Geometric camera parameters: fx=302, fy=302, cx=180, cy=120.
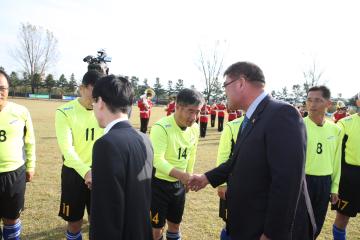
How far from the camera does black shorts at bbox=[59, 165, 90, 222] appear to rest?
3861 mm

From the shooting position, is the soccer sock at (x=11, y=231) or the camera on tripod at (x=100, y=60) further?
the camera on tripod at (x=100, y=60)

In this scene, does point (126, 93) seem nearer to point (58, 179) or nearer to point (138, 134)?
point (138, 134)

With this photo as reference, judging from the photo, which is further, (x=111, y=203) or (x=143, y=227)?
(x=143, y=227)

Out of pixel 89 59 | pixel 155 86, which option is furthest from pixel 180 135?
pixel 155 86

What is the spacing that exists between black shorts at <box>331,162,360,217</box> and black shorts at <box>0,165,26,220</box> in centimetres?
484

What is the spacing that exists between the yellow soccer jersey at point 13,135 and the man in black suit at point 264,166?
10.0ft

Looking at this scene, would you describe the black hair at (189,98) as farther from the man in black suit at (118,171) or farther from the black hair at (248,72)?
the man in black suit at (118,171)

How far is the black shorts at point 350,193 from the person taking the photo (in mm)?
4984

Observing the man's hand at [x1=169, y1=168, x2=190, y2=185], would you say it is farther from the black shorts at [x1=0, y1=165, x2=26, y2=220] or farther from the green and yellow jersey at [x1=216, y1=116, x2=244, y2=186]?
the black shorts at [x1=0, y1=165, x2=26, y2=220]

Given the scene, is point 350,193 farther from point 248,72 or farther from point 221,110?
point 221,110

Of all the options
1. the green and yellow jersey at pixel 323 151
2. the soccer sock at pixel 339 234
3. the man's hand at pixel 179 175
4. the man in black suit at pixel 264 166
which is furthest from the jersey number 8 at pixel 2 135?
the soccer sock at pixel 339 234

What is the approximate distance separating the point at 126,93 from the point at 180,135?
6.42ft

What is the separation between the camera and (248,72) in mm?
2639

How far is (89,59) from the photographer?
14.5ft
